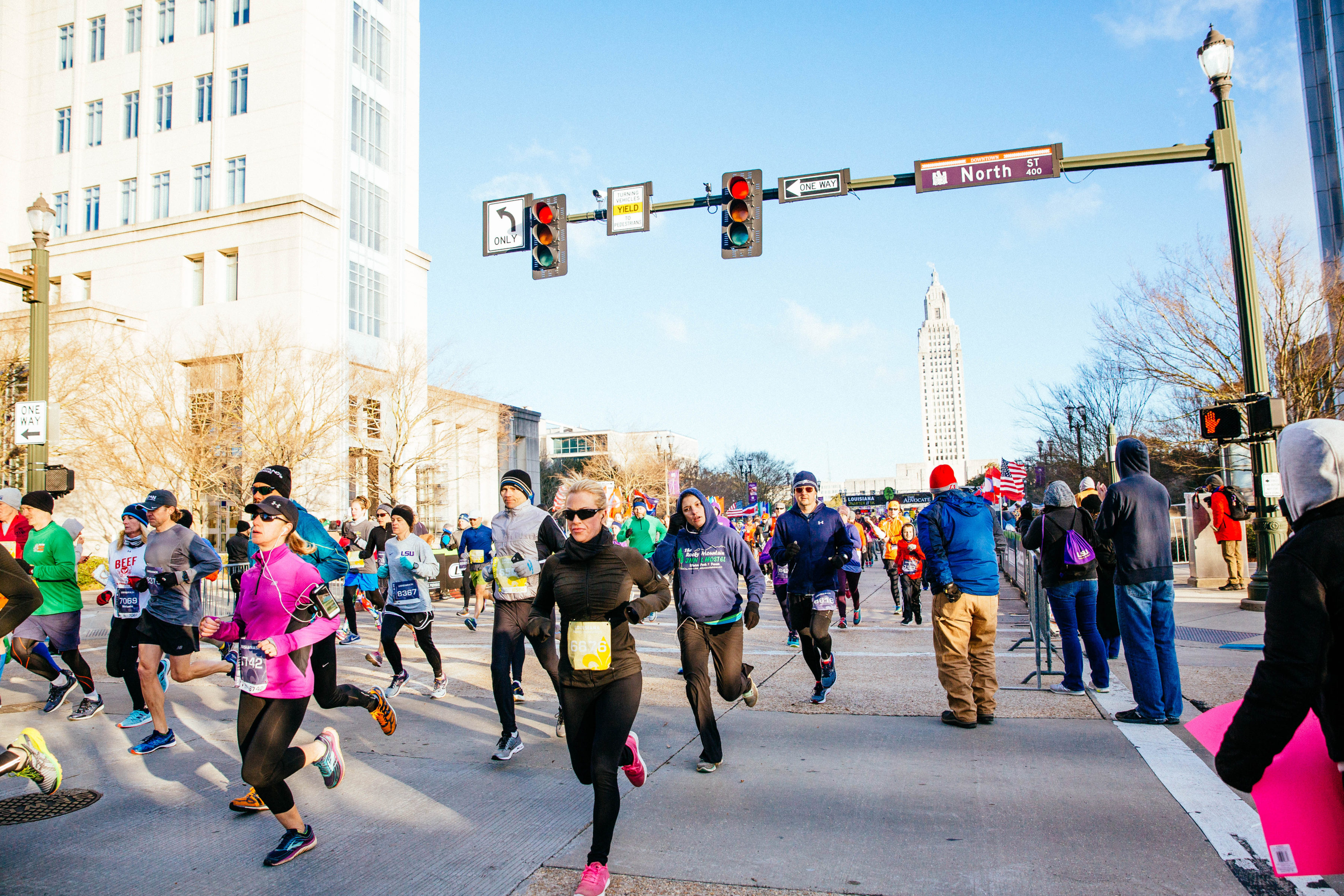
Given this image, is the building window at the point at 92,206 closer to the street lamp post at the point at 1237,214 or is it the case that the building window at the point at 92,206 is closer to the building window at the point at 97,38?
the building window at the point at 97,38

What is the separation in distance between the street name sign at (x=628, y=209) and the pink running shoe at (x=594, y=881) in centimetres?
970

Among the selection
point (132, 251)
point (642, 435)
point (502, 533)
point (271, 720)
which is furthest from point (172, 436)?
point (642, 435)

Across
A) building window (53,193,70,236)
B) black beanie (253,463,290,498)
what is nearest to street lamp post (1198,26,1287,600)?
black beanie (253,463,290,498)

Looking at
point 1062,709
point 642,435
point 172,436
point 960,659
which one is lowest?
point 1062,709

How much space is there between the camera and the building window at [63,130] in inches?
1571

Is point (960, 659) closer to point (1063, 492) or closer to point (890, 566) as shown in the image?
point (1063, 492)

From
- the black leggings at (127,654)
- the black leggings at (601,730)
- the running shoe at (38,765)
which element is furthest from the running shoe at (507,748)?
the black leggings at (127,654)

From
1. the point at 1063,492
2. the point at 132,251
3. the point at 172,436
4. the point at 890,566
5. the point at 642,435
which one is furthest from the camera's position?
the point at 642,435

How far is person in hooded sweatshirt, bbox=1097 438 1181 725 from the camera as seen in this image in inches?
251

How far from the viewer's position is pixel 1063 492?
7.94m

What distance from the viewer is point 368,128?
3944cm

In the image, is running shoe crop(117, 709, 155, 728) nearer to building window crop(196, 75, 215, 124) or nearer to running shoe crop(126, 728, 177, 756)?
running shoe crop(126, 728, 177, 756)

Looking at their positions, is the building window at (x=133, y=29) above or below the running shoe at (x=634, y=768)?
above

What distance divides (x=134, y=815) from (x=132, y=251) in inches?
1573
